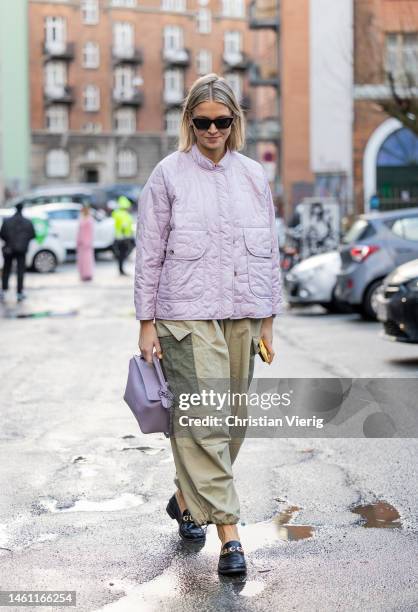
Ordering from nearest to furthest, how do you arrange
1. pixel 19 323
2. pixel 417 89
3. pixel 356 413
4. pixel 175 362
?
1. pixel 175 362
2. pixel 356 413
3. pixel 19 323
4. pixel 417 89

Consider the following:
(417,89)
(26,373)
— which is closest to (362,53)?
(417,89)

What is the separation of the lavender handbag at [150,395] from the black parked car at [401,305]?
6709 millimetres

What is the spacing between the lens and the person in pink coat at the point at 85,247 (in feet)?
93.1

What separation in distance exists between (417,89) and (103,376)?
941 inches

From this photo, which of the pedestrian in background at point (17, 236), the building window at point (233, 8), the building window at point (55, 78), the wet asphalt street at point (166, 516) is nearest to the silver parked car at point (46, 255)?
the pedestrian in background at point (17, 236)

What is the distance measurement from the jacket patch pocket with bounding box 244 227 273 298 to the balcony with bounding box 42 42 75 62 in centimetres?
7859

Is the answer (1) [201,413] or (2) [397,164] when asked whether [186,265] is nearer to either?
(1) [201,413]

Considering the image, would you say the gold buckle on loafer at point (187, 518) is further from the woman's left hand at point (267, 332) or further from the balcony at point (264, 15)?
the balcony at point (264, 15)

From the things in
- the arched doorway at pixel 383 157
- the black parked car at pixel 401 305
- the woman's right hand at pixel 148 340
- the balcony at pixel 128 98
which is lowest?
the black parked car at pixel 401 305

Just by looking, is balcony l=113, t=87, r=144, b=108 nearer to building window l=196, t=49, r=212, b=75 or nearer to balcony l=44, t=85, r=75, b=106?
balcony l=44, t=85, r=75, b=106

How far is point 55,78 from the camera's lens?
83.1 metres

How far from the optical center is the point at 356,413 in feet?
29.1

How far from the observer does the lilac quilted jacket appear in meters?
5.03

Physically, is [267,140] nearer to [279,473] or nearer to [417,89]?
[417,89]
